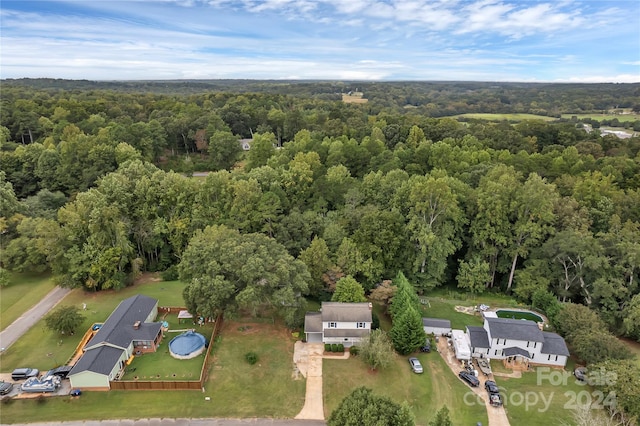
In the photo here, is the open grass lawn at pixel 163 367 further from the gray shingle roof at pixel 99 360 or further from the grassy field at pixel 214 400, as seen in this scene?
the gray shingle roof at pixel 99 360

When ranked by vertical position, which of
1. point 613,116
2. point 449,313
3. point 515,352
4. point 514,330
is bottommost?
point 449,313

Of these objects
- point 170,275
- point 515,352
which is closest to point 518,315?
point 515,352

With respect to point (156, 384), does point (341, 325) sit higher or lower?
higher

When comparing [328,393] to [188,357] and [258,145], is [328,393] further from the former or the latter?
[258,145]

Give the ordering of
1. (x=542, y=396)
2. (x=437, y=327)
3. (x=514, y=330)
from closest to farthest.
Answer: (x=542, y=396), (x=514, y=330), (x=437, y=327)

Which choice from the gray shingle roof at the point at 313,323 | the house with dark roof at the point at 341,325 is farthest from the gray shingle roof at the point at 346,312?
the gray shingle roof at the point at 313,323

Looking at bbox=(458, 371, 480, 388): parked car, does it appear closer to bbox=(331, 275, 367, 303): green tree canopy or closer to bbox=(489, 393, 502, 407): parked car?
bbox=(489, 393, 502, 407): parked car

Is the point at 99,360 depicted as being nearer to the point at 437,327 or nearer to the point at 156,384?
the point at 156,384
